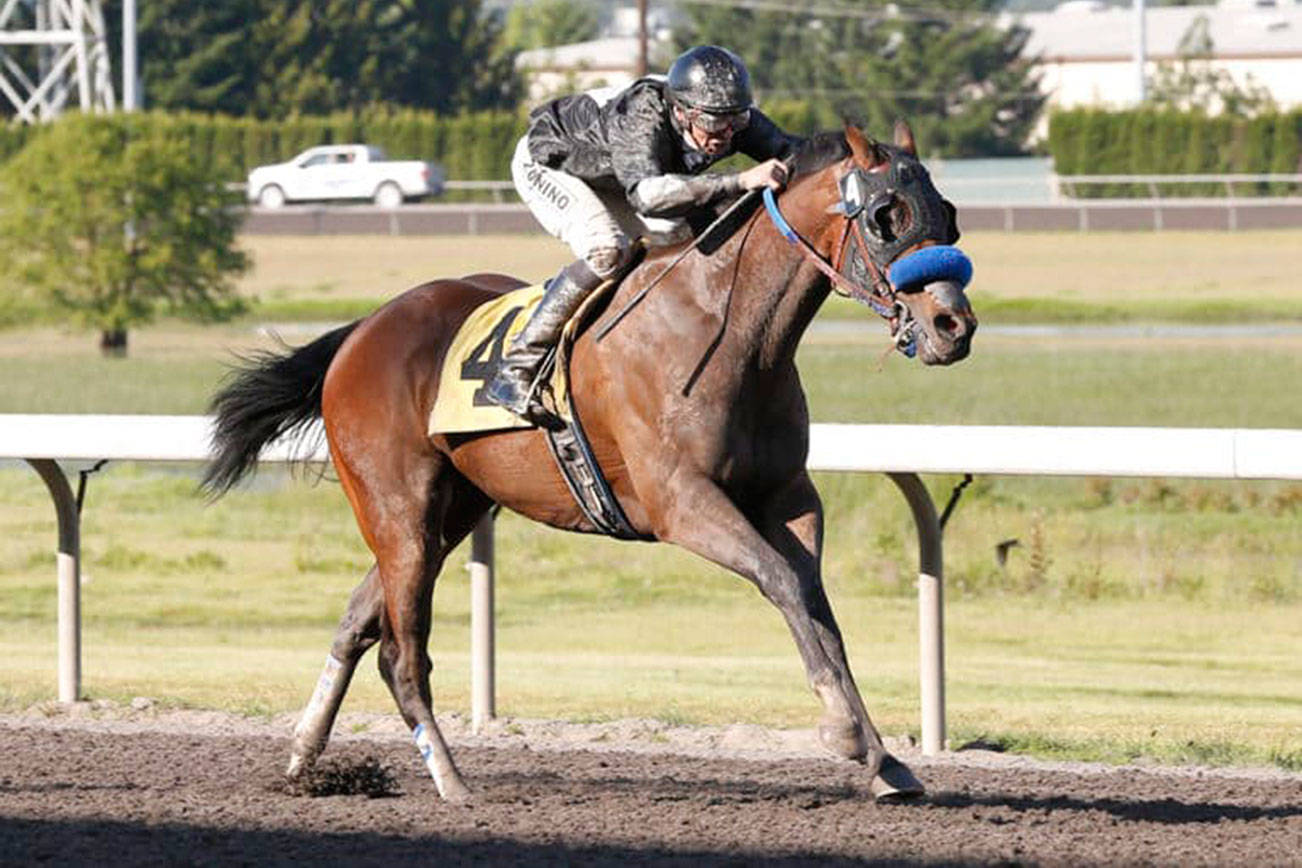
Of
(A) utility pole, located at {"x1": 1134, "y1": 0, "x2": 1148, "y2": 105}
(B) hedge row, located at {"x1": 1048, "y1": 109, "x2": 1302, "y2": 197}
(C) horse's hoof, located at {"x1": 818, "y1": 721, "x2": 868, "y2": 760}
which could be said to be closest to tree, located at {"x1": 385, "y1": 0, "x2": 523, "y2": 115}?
(A) utility pole, located at {"x1": 1134, "y1": 0, "x2": 1148, "y2": 105}

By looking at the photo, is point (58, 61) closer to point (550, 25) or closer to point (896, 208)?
point (550, 25)

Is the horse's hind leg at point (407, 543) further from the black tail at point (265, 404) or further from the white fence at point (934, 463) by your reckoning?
the white fence at point (934, 463)

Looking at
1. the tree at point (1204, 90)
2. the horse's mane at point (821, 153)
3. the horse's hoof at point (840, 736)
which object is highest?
the tree at point (1204, 90)

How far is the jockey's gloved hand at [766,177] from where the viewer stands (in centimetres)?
641

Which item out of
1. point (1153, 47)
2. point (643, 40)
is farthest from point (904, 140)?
point (1153, 47)

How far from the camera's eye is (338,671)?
7324 millimetres

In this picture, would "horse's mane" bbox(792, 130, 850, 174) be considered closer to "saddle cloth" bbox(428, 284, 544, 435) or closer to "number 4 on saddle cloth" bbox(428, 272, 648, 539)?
"number 4 on saddle cloth" bbox(428, 272, 648, 539)

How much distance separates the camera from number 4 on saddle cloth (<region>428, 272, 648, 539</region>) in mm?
6773

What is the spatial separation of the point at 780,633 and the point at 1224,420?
1021cm

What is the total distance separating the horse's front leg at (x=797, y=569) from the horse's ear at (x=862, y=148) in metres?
0.80

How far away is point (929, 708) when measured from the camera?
7.81 meters

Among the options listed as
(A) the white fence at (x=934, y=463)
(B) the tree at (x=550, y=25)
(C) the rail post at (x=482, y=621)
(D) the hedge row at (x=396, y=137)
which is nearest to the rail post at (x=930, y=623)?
(A) the white fence at (x=934, y=463)

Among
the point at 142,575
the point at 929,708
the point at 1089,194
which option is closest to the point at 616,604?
the point at 142,575

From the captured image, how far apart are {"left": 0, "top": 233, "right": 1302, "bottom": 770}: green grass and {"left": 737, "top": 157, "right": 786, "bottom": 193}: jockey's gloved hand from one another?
609mm
